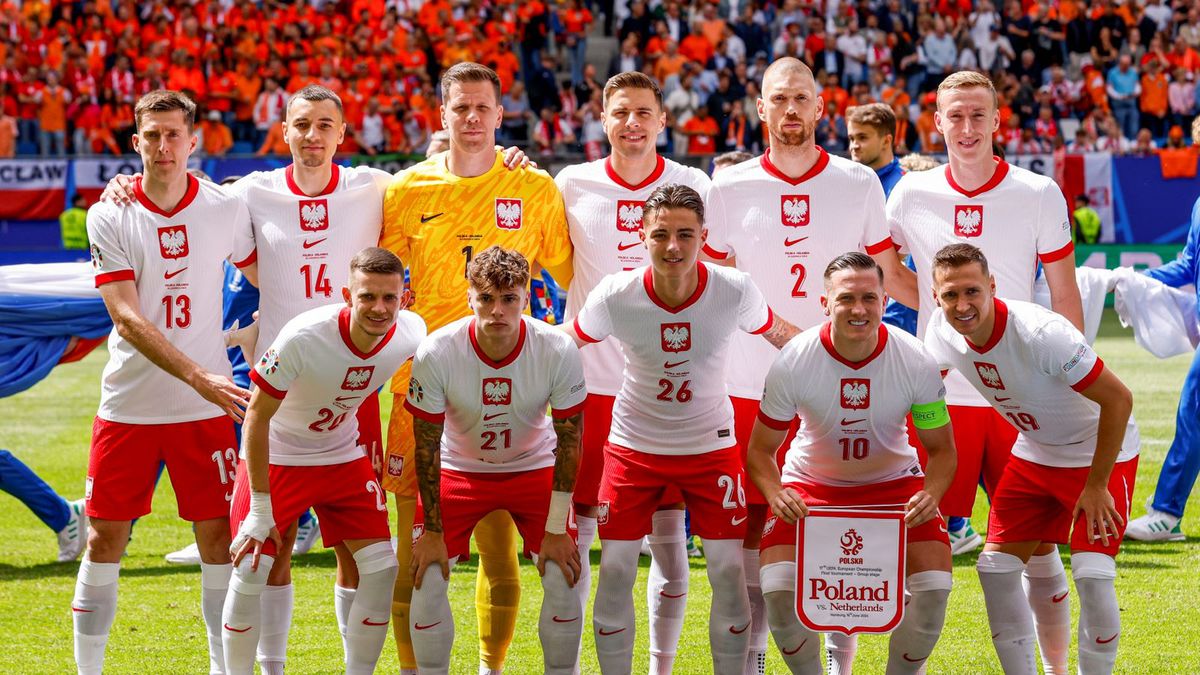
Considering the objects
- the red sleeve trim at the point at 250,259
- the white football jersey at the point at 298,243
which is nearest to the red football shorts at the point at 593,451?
the white football jersey at the point at 298,243

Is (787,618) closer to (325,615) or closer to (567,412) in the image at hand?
(567,412)

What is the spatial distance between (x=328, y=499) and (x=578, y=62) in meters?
19.9

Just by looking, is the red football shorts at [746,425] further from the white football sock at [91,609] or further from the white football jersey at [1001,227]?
the white football sock at [91,609]

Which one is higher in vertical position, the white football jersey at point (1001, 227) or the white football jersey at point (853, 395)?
the white football jersey at point (1001, 227)

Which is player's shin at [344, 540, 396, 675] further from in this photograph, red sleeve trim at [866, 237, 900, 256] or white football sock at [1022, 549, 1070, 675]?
white football sock at [1022, 549, 1070, 675]

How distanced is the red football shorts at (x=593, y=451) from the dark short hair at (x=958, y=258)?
1.51 m

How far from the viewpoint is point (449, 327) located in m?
5.45

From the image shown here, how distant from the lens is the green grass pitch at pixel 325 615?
6.41 m

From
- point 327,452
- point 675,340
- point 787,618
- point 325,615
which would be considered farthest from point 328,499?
point 325,615

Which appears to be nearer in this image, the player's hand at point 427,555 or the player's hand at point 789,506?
the player's hand at point 789,506

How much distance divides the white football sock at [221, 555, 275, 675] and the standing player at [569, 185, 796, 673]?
1261 mm

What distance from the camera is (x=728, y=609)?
17.7ft

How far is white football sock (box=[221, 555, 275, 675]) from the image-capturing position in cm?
538

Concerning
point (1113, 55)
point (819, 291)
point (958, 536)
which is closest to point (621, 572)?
point (819, 291)
